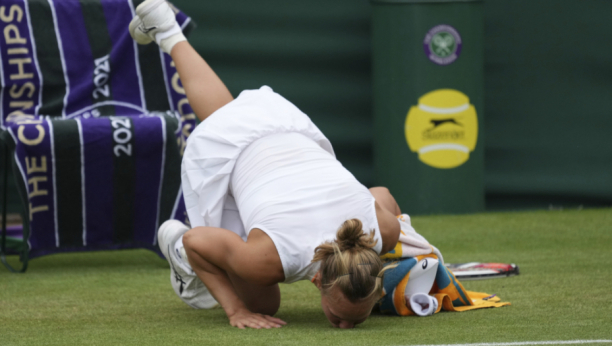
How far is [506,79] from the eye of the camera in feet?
16.1

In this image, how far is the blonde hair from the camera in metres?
1.96

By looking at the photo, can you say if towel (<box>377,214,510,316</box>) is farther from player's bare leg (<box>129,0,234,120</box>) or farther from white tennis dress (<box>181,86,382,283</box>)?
player's bare leg (<box>129,0,234,120</box>)

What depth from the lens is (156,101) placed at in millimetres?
3561

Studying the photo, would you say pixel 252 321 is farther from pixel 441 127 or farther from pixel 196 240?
pixel 441 127

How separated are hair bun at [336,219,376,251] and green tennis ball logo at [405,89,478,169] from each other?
259 cm

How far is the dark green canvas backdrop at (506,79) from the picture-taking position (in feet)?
15.8

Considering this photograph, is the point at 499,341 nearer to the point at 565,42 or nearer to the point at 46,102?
the point at 46,102

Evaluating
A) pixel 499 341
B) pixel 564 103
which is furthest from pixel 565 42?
pixel 499 341

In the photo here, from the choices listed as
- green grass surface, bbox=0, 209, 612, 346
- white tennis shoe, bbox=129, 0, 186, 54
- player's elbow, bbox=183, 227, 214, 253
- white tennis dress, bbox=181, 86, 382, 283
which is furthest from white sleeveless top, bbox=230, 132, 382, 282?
white tennis shoe, bbox=129, 0, 186, 54

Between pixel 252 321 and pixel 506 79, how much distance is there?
317cm

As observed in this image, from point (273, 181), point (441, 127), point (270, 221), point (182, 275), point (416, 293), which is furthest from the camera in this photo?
point (441, 127)

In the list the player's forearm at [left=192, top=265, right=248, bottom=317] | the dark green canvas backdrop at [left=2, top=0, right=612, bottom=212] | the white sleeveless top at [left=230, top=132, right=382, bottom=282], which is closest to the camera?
the white sleeveless top at [left=230, top=132, right=382, bottom=282]

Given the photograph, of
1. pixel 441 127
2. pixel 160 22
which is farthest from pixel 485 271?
pixel 441 127

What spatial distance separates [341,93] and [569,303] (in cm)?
271
